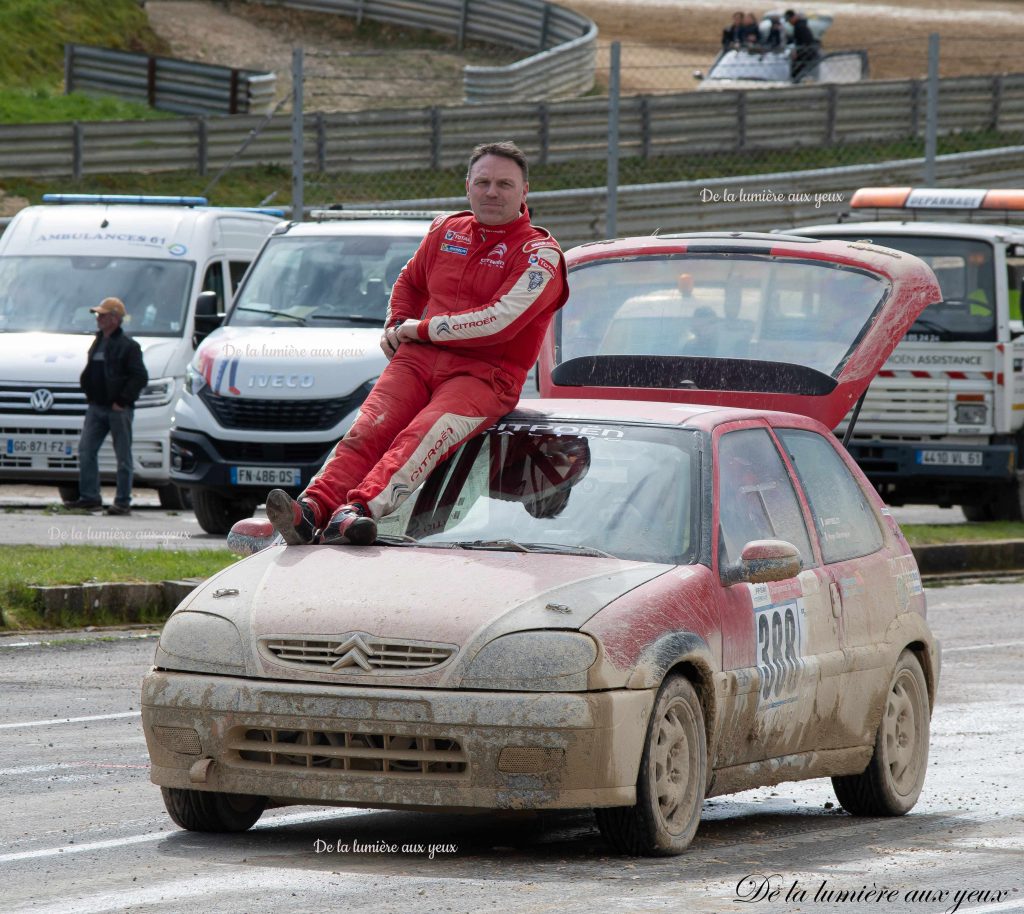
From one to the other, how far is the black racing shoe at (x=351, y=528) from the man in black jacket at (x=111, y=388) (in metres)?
11.7

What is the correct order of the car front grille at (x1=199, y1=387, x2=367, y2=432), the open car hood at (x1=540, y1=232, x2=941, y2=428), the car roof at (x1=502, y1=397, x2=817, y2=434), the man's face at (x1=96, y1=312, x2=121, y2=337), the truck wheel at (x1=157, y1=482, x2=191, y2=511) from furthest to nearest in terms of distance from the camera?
the truck wheel at (x1=157, y1=482, x2=191, y2=511) → the man's face at (x1=96, y1=312, x2=121, y2=337) → the car front grille at (x1=199, y1=387, x2=367, y2=432) → the open car hood at (x1=540, y1=232, x2=941, y2=428) → the car roof at (x1=502, y1=397, x2=817, y2=434)

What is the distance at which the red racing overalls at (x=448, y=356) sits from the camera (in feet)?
25.4

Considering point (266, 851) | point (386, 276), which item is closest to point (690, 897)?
point (266, 851)

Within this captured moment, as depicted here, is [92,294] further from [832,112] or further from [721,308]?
[832,112]

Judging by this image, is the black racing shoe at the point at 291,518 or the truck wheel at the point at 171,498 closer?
the black racing shoe at the point at 291,518

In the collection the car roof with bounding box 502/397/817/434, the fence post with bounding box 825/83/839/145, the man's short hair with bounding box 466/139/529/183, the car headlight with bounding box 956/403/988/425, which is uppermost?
the fence post with bounding box 825/83/839/145

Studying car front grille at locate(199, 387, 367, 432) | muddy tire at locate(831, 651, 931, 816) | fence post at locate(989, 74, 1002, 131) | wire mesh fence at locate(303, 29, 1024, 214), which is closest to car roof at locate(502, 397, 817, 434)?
muddy tire at locate(831, 651, 931, 816)

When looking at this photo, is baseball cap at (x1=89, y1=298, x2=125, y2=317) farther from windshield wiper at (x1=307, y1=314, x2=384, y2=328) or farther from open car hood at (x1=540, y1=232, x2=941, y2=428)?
open car hood at (x1=540, y1=232, x2=941, y2=428)

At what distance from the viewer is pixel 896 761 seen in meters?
8.48

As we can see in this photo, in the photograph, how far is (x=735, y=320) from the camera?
11172mm

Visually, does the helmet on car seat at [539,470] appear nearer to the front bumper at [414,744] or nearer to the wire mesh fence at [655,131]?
the front bumper at [414,744]

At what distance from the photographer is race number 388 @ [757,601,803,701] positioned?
760 cm

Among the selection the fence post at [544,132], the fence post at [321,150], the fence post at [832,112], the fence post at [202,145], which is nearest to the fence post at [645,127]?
the fence post at [544,132]

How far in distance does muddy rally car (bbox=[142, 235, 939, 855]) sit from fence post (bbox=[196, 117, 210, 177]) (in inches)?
876
